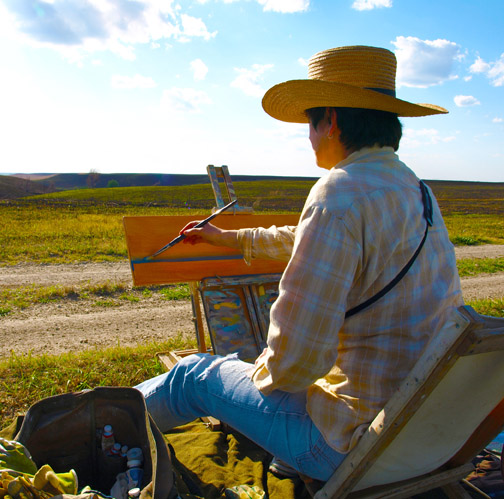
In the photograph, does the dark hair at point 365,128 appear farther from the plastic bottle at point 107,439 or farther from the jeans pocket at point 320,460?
the plastic bottle at point 107,439

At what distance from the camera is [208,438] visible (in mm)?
2523

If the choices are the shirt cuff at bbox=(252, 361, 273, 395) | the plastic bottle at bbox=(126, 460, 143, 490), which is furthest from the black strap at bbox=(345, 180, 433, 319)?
the plastic bottle at bbox=(126, 460, 143, 490)

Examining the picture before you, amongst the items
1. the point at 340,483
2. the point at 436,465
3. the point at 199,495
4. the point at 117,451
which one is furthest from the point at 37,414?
the point at 436,465

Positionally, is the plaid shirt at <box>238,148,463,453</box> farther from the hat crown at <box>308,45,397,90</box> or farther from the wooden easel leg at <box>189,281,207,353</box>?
the wooden easel leg at <box>189,281,207,353</box>

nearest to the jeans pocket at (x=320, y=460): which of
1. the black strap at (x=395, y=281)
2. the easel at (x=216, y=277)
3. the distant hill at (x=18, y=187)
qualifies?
the black strap at (x=395, y=281)

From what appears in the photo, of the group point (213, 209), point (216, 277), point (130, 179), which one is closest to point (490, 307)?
point (216, 277)

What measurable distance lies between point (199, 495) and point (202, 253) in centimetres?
189

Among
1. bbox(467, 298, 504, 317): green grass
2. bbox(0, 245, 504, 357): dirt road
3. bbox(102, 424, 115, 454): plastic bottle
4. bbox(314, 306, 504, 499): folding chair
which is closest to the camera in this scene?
bbox(314, 306, 504, 499): folding chair

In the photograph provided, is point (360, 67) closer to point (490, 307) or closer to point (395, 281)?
point (395, 281)

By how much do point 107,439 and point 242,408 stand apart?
63 centimetres

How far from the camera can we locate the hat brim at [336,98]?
1.66m

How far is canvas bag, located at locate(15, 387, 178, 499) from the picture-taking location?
72.4 inches

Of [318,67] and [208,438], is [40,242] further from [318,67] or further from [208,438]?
[318,67]

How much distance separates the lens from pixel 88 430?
6.39ft
